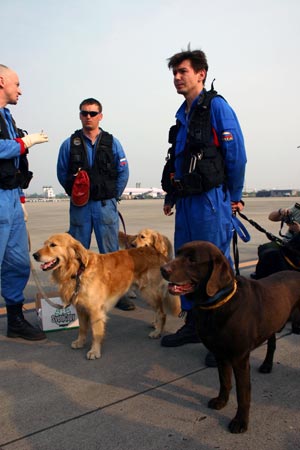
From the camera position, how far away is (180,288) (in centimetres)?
Answer: 252

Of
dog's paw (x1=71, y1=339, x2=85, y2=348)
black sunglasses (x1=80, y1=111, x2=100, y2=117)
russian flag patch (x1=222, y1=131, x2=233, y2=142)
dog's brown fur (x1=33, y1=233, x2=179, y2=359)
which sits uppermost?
black sunglasses (x1=80, y1=111, x2=100, y2=117)

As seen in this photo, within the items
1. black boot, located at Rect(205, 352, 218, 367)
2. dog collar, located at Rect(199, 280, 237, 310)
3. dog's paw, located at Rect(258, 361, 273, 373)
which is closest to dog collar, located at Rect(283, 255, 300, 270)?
dog's paw, located at Rect(258, 361, 273, 373)

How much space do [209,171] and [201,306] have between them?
1.43m

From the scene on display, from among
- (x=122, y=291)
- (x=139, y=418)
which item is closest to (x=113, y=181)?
(x=122, y=291)

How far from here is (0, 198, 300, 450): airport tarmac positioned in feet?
7.55

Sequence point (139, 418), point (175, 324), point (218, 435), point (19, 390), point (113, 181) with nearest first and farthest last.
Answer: point (218, 435) → point (139, 418) → point (19, 390) → point (175, 324) → point (113, 181)

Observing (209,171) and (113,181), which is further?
(113,181)

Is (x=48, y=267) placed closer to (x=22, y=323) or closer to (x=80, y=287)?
(x=80, y=287)

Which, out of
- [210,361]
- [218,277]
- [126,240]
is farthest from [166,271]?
[126,240]

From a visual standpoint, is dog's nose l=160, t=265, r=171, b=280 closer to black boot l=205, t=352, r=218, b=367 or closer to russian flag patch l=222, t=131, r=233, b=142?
black boot l=205, t=352, r=218, b=367

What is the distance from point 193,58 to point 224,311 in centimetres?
242

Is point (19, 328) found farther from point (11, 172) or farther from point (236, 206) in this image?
point (236, 206)

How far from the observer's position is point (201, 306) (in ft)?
8.45

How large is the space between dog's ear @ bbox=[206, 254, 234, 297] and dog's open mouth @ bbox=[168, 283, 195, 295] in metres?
0.14
